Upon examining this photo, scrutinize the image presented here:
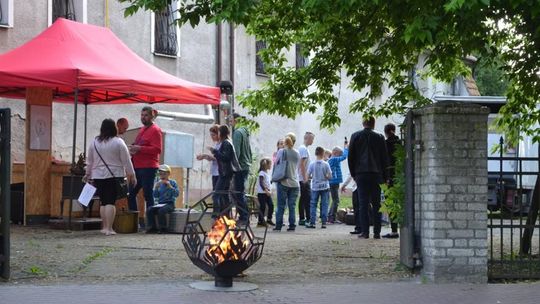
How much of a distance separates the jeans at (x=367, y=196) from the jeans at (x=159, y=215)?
2.96 meters

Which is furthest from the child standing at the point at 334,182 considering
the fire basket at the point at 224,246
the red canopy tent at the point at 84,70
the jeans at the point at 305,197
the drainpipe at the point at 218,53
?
A: the fire basket at the point at 224,246

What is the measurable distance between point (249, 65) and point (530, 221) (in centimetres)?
1773

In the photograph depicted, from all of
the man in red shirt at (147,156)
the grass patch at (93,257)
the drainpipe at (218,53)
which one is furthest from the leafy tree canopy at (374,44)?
the drainpipe at (218,53)

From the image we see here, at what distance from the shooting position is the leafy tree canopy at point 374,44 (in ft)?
29.7

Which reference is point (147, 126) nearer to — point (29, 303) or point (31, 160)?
point (31, 160)

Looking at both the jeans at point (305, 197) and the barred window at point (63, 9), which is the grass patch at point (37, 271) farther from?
the barred window at point (63, 9)

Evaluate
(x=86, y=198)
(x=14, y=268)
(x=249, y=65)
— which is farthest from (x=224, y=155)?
(x=249, y=65)

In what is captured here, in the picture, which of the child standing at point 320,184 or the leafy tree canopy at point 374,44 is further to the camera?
the child standing at point 320,184

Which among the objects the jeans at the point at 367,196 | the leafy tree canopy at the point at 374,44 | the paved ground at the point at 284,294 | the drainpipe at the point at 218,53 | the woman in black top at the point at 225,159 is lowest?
the paved ground at the point at 284,294

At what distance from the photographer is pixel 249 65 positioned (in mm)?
27953

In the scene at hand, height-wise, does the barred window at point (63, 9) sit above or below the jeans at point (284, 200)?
above

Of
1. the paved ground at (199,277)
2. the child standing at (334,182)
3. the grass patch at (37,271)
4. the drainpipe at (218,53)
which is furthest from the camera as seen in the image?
the drainpipe at (218,53)

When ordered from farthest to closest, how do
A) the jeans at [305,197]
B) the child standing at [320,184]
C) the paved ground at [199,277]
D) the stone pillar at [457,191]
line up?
the jeans at [305,197] → the child standing at [320,184] → the stone pillar at [457,191] → the paved ground at [199,277]

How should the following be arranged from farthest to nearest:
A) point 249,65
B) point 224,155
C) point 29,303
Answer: point 249,65 → point 224,155 → point 29,303
